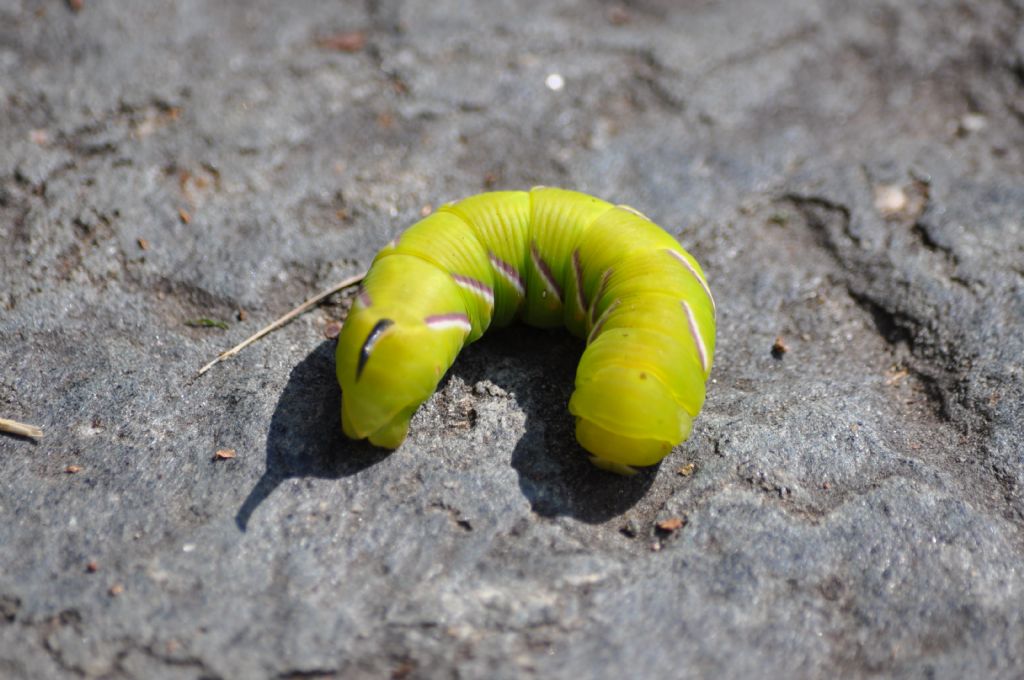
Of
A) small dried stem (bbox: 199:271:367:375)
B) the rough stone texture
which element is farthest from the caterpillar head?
small dried stem (bbox: 199:271:367:375)

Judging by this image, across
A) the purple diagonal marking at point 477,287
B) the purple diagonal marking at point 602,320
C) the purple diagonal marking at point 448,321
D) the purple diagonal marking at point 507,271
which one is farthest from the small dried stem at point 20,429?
the purple diagonal marking at point 602,320

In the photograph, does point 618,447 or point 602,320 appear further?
point 602,320

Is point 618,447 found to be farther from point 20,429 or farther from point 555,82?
point 555,82

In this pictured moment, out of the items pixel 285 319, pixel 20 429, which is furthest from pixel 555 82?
pixel 20 429

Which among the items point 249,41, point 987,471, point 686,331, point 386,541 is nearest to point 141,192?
point 249,41

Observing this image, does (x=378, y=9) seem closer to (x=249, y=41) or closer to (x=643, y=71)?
(x=249, y=41)

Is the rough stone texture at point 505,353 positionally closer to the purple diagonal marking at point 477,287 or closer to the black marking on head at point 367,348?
the purple diagonal marking at point 477,287
